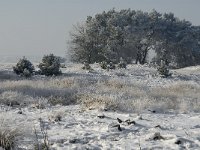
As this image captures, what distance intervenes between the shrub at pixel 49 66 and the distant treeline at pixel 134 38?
22.4 meters

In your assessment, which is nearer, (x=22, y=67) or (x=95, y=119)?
(x=95, y=119)

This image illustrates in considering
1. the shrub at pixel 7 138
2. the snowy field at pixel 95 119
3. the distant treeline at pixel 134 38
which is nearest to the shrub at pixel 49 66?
the snowy field at pixel 95 119

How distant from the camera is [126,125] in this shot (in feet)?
35.5

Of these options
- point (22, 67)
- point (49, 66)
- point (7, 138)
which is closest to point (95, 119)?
point (7, 138)

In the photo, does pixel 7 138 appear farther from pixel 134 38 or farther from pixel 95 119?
pixel 134 38

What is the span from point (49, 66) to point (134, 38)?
26422mm

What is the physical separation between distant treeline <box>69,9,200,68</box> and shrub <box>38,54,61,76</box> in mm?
22379

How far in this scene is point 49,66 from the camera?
2716 cm

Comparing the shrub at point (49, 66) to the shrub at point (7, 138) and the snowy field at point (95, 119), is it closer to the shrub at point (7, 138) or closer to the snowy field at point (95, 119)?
the snowy field at point (95, 119)

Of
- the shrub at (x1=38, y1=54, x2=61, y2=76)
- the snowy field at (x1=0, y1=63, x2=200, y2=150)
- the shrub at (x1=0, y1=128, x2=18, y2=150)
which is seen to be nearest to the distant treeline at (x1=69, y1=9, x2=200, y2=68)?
the shrub at (x1=38, y1=54, x2=61, y2=76)

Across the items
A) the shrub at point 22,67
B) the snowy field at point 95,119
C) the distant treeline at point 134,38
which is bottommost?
the snowy field at point 95,119

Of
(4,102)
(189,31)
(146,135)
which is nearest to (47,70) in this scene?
(4,102)

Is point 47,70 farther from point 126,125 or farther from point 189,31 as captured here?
point 189,31

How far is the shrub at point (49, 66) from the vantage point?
26.9m
